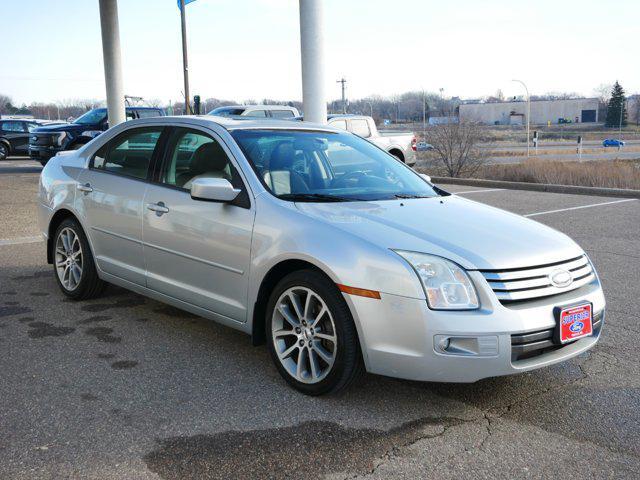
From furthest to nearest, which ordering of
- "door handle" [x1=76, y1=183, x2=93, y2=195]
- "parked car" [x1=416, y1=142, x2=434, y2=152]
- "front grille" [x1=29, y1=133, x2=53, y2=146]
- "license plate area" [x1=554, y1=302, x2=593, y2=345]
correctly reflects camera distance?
"parked car" [x1=416, y1=142, x2=434, y2=152]
"front grille" [x1=29, y1=133, x2=53, y2=146]
"door handle" [x1=76, y1=183, x2=93, y2=195]
"license plate area" [x1=554, y1=302, x2=593, y2=345]

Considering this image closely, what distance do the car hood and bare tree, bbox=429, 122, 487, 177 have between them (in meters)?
19.9

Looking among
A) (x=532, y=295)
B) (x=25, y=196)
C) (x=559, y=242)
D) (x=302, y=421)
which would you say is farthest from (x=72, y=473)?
(x=25, y=196)

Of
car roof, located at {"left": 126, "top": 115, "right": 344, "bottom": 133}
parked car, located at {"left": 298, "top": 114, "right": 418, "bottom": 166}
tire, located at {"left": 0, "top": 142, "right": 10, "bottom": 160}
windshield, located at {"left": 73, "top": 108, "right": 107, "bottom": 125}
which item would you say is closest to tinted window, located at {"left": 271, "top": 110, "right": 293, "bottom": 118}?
parked car, located at {"left": 298, "top": 114, "right": 418, "bottom": 166}

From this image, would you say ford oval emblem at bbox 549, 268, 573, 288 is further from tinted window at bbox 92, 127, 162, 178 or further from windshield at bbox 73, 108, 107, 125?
windshield at bbox 73, 108, 107, 125

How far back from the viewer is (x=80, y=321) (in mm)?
5359

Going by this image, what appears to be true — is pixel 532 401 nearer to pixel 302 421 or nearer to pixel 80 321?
pixel 302 421

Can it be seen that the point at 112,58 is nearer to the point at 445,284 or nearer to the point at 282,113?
the point at 282,113

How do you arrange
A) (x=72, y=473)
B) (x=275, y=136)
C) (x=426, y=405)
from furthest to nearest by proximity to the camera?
(x=275, y=136)
(x=426, y=405)
(x=72, y=473)

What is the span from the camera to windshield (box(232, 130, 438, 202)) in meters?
4.42

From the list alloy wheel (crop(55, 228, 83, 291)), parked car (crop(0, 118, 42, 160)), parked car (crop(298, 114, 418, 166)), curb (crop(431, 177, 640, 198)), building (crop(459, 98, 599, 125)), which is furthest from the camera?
building (crop(459, 98, 599, 125))

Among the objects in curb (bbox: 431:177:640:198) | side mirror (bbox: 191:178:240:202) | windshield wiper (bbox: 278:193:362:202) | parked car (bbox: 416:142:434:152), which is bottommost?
curb (bbox: 431:177:640:198)

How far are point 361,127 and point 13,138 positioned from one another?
53.4ft

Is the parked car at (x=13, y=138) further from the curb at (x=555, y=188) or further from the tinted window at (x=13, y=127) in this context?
the curb at (x=555, y=188)

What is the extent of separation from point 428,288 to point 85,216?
3299mm
